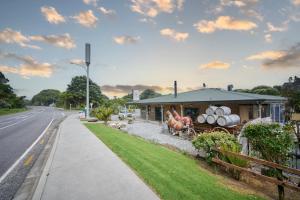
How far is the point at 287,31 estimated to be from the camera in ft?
→ 62.6

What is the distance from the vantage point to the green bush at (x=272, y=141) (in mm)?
6934

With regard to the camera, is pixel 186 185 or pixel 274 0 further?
pixel 274 0

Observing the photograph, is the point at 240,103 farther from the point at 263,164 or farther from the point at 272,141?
the point at 263,164

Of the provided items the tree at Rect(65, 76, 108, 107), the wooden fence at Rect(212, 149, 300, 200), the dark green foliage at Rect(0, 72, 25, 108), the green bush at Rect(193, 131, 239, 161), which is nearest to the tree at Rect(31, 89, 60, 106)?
the tree at Rect(65, 76, 108, 107)

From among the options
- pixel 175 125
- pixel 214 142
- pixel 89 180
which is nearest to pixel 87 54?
pixel 175 125

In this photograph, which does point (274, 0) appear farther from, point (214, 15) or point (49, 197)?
point (49, 197)

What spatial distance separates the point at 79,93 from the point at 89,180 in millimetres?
85839

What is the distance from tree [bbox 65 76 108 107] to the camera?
283 ft

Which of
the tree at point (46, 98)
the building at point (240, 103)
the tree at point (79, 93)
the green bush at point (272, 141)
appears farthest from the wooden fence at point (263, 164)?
the tree at point (46, 98)

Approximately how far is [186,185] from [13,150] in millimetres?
9850

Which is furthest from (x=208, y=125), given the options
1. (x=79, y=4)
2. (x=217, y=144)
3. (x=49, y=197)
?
(x=79, y=4)

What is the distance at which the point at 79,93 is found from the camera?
87.1 meters

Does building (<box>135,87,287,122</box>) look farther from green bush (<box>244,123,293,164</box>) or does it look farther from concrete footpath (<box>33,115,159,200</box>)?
concrete footpath (<box>33,115,159,200</box>)

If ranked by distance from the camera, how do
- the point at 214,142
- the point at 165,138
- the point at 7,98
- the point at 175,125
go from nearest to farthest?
the point at 214,142 → the point at 165,138 → the point at 175,125 → the point at 7,98
